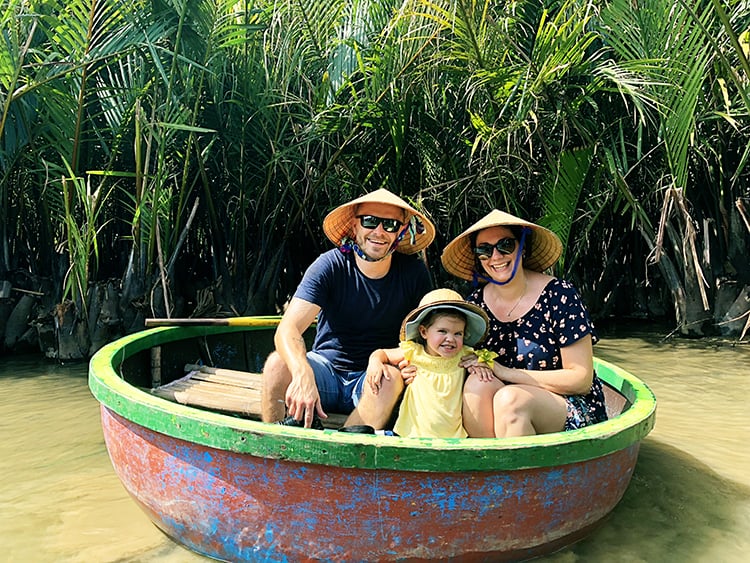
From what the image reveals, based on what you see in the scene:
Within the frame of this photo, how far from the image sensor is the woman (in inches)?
87.4

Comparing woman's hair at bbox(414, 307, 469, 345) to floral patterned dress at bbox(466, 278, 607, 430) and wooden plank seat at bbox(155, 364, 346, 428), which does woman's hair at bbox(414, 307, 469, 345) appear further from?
wooden plank seat at bbox(155, 364, 346, 428)

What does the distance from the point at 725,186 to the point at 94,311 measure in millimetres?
5404

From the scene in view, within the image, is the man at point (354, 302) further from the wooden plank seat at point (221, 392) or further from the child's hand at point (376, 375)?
the wooden plank seat at point (221, 392)

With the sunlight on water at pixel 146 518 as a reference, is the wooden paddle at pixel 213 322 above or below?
above

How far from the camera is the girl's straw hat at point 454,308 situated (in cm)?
229

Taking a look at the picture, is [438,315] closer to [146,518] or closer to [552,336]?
[552,336]

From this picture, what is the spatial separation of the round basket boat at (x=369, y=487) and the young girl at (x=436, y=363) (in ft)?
1.33

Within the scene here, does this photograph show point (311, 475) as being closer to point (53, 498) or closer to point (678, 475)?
point (53, 498)

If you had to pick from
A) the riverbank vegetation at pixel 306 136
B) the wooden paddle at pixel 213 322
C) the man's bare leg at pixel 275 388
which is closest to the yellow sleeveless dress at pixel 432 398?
the man's bare leg at pixel 275 388

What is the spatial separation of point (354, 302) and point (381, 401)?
500 mm

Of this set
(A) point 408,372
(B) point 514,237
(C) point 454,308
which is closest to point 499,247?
(B) point 514,237

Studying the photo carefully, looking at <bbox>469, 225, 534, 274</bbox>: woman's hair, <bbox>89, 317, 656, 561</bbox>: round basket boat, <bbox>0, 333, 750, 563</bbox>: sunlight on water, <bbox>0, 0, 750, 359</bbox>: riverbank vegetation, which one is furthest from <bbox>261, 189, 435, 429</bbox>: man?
<bbox>0, 0, 750, 359</bbox>: riverbank vegetation

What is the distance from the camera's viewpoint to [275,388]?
254cm

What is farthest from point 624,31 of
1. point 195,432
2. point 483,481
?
point 195,432
